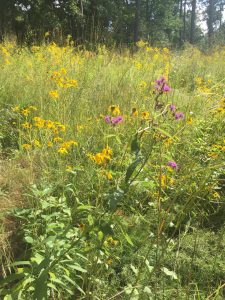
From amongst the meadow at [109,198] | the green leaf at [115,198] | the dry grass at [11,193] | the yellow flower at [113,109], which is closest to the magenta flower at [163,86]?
the meadow at [109,198]

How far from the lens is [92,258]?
1474mm

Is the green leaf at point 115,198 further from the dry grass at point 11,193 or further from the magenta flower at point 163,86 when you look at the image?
the dry grass at point 11,193

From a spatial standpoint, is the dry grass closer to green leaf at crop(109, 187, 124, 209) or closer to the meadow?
the meadow

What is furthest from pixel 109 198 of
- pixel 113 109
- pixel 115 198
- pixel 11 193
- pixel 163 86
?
pixel 11 193

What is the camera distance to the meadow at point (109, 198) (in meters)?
1.35

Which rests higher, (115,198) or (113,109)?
(113,109)

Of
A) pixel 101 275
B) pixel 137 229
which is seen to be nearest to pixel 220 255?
pixel 137 229

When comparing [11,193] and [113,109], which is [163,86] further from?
[11,193]

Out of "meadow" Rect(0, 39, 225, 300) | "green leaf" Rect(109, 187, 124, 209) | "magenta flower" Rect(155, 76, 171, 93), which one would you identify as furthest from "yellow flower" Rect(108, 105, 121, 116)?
"green leaf" Rect(109, 187, 124, 209)

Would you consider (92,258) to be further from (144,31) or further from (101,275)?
(144,31)

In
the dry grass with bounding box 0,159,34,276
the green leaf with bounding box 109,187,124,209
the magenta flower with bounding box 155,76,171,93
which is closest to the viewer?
the green leaf with bounding box 109,187,124,209

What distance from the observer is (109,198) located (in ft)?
3.56

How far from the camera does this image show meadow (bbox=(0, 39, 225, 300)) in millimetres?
1350

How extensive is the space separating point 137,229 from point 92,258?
0.51 meters
